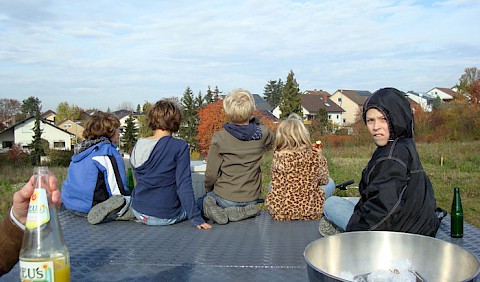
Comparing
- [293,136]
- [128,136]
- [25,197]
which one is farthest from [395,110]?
[128,136]

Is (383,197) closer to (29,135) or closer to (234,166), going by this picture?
(234,166)

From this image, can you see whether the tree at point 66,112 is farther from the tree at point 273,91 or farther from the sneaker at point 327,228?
the sneaker at point 327,228

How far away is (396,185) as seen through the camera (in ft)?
7.84

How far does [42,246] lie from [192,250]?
201cm

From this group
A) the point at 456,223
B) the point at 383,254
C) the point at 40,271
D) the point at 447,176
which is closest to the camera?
the point at 40,271

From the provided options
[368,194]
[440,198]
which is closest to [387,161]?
[368,194]

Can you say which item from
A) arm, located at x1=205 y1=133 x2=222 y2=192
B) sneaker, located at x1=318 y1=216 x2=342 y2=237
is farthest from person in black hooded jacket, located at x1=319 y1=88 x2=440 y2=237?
arm, located at x1=205 y1=133 x2=222 y2=192

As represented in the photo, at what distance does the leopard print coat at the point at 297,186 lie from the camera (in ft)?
13.5

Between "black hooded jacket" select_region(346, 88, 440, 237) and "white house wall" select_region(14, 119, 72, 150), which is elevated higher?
"black hooded jacket" select_region(346, 88, 440, 237)

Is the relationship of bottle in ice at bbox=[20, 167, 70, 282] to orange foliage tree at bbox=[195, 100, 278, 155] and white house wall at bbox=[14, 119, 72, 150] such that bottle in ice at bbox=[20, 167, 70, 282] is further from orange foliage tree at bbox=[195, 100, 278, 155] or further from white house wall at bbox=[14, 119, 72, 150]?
white house wall at bbox=[14, 119, 72, 150]

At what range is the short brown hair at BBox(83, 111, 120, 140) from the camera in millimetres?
4461

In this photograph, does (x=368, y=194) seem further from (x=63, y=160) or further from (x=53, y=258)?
(x=63, y=160)

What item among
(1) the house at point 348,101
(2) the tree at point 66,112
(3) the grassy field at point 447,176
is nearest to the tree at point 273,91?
(1) the house at point 348,101

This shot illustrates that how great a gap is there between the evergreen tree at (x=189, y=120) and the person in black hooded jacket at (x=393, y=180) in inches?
1810
